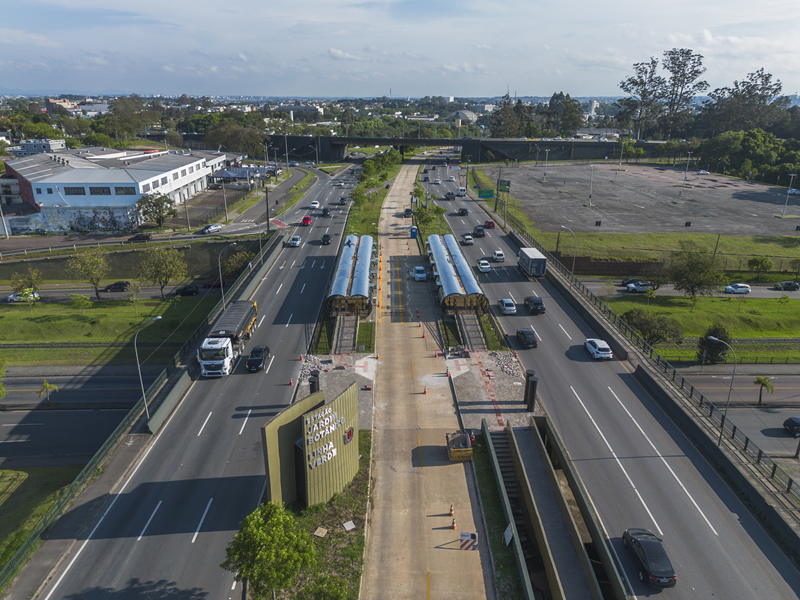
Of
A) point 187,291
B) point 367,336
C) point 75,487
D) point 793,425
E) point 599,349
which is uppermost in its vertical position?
point 599,349

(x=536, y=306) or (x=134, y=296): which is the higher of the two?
(x=536, y=306)

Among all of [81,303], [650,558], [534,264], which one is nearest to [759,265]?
[534,264]

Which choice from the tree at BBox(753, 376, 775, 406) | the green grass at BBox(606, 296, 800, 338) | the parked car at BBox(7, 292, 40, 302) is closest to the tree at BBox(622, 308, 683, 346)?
the green grass at BBox(606, 296, 800, 338)

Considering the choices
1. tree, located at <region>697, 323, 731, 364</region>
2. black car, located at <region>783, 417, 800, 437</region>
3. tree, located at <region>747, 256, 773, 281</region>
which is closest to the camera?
black car, located at <region>783, 417, 800, 437</region>

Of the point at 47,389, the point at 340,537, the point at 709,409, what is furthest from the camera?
the point at 47,389

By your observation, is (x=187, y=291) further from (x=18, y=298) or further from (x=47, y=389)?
(x=47, y=389)

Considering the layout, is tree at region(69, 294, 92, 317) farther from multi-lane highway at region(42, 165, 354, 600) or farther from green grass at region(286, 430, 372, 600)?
green grass at region(286, 430, 372, 600)
